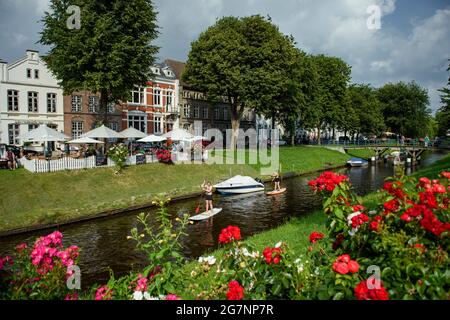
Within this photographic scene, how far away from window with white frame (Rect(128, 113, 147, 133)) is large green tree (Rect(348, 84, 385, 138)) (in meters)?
53.7

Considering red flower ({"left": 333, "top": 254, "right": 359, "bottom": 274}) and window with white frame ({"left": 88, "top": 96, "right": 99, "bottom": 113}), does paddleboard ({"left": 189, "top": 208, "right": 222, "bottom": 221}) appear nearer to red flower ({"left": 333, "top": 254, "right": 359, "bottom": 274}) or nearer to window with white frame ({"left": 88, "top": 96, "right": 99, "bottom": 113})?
red flower ({"left": 333, "top": 254, "right": 359, "bottom": 274})

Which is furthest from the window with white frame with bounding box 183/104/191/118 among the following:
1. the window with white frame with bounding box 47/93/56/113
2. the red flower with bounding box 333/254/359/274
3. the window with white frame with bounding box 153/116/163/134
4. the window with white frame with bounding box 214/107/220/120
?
the red flower with bounding box 333/254/359/274

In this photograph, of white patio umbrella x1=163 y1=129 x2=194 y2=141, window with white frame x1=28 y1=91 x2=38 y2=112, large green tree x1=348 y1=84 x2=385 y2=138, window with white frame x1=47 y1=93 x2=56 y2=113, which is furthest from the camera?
large green tree x1=348 y1=84 x2=385 y2=138

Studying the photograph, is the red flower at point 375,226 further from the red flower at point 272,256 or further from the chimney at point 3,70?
the chimney at point 3,70

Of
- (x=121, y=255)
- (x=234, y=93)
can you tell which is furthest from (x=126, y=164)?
(x=234, y=93)

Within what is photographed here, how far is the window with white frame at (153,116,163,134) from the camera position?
57.9m

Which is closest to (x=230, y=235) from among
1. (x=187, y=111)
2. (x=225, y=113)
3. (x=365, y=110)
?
(x=187, y=111)

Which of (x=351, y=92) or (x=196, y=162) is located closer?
(x=196, y=162)

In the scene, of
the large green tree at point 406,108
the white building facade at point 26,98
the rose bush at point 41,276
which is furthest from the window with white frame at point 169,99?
the large green tree at point 406,108

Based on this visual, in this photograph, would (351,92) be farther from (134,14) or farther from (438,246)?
(438,246)

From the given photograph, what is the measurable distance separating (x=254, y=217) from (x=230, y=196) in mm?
7559

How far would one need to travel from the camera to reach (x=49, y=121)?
44.8m

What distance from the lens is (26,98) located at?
42500 millimetres

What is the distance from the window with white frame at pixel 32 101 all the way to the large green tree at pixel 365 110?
6973 cm
